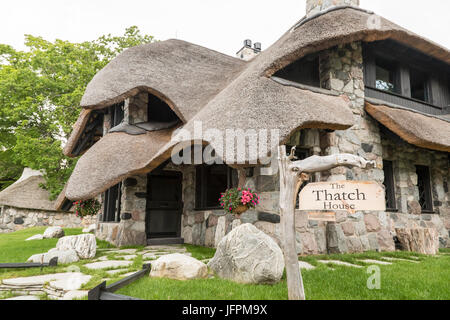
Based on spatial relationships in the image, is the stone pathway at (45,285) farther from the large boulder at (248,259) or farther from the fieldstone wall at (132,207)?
the fieldstone wall at (132,207)

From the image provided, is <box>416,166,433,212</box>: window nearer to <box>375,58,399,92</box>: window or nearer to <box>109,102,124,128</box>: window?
<box>375,58,399,92</box>: window

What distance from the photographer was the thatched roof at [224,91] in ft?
13.8

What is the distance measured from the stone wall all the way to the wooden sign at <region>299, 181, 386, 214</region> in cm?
1378

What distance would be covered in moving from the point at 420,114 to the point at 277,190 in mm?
4512

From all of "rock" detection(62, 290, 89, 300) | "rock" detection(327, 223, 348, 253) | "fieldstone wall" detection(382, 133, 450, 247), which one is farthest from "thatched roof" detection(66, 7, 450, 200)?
"fieldstone wall" detection(382, 133, 450, 247)

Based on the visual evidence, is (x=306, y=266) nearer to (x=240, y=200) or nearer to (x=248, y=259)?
(x=248, y=259)

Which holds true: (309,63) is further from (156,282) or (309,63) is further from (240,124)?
(156,282)

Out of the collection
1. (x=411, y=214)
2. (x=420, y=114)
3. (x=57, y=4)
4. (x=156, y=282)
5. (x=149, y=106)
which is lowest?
(x=156, y=282)

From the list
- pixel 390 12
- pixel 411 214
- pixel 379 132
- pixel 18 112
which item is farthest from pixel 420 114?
pixel 18 112

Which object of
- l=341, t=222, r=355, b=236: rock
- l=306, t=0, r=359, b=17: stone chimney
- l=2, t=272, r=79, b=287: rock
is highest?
l=306, t=0, r=359, b=17: stone chimney

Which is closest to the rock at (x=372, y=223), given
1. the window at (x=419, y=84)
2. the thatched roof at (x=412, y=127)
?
the thatched roof at (x=412, y=127)

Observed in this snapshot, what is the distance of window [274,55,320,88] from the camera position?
5.88 m

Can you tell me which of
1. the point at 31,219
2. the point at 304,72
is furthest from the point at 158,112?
the point at 31,219

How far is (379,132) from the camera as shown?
6.23 metres
